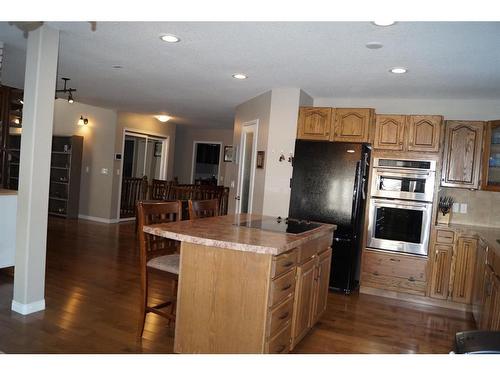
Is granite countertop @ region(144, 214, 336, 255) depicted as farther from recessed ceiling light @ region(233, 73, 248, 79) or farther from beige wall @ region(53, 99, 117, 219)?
beige wall @ region(53, 99, 117, 219)

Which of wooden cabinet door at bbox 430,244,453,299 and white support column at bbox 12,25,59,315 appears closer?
white support column at bbox 12,25,59,315

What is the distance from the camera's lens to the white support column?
2945mm

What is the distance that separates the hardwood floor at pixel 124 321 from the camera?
2.70m

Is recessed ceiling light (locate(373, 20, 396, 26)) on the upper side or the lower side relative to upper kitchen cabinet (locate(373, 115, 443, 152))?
upper

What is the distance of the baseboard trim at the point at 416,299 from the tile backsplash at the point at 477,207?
0.98 m

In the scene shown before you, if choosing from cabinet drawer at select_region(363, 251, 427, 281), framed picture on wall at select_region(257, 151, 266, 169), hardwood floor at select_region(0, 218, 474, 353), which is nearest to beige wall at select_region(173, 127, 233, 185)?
framed picture on wall at select_region(257, 151, 266, 169)

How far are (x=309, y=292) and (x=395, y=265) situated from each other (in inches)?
74.4

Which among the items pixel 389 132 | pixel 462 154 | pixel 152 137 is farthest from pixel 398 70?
pixel 152 137

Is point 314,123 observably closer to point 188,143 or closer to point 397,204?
point 397,204

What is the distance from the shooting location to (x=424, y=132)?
4.23m

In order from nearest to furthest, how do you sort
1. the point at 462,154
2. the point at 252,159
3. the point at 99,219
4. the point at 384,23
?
the point at 384,23
the point at 462,154
the point at 252,159
the point at 99,219

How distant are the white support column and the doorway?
16.1ft
